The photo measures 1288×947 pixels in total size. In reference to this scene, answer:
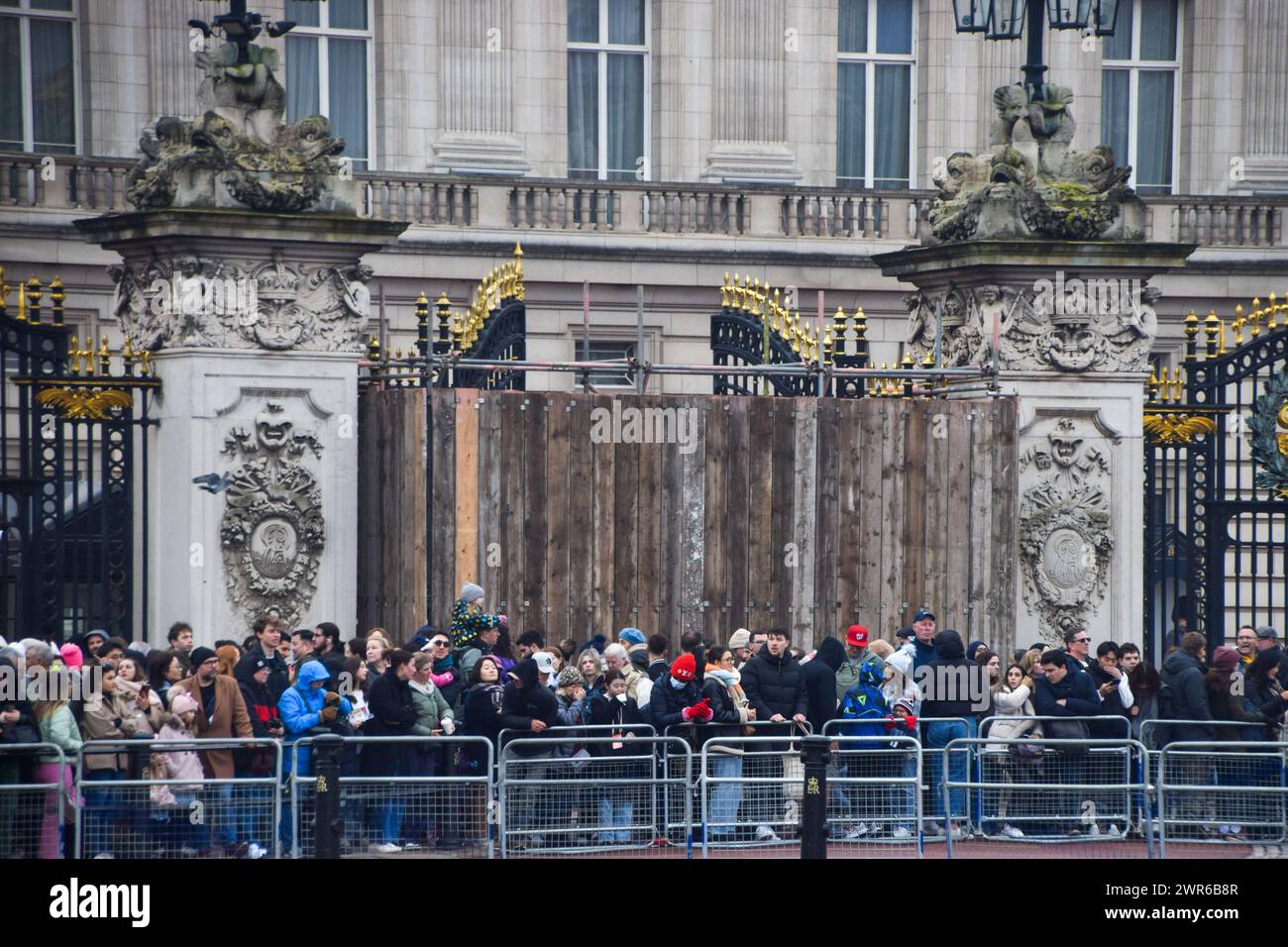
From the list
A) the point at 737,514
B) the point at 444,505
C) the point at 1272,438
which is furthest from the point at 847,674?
the point at 1272,438

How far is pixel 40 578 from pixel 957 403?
685cm

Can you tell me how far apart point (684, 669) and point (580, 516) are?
2.23m

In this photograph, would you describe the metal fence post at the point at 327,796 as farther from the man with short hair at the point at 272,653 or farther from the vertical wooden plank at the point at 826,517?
the vertical wooden plank at the point at 826,517

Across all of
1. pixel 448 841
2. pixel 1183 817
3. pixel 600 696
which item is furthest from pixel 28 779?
pixel 1183 817

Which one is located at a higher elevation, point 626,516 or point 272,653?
point 626,516

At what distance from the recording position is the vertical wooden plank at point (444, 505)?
58.7ft

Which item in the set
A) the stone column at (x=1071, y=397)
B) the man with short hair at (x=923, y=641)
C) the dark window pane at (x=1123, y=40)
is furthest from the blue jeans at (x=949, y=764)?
the dark window pane at (x=1123, y=40)

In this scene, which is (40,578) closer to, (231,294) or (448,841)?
(231,294)

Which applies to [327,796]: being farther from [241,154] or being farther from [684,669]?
[241,154]

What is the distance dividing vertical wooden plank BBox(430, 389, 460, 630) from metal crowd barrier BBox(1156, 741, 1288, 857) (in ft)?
16.9

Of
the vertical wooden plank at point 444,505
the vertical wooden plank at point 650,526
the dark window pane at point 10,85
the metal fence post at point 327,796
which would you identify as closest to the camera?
the metal fence post at point 327,796

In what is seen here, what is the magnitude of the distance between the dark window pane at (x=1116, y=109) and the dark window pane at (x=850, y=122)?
3.41m

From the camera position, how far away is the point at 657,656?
17547 millimetres

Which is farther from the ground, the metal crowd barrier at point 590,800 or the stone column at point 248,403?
the stone column at point 248,403
